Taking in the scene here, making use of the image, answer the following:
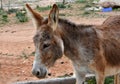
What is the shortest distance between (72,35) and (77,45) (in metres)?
0.18

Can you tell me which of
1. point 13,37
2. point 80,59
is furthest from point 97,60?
point 13,37

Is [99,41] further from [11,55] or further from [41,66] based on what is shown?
[11,55]

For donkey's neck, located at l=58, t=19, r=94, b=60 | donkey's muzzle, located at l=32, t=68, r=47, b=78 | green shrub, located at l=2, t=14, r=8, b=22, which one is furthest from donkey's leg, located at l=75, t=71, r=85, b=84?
green shrub, located at l=2, t=14, r=8, b=22

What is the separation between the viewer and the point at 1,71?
9.09 meters

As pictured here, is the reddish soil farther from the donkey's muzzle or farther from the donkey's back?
the donkey's muzzle

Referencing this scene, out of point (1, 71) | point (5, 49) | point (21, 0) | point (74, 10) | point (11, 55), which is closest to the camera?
point (1, 71)

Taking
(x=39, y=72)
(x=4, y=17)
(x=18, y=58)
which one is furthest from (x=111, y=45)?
(x=4, y=17)

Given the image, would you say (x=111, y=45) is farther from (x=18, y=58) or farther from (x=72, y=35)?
(x=18, y=58)

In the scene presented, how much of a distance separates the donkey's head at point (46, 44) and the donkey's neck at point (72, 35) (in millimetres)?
290

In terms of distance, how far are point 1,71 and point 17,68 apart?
1.50 feet

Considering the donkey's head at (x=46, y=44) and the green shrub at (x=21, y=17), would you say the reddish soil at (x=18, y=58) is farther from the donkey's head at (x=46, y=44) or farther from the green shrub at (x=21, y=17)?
the donkey's head at (x=46, y=44)

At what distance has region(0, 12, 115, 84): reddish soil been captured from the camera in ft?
28.7

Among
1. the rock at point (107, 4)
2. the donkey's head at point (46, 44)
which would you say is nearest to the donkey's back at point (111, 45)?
the donkey's head at point (46, 44)

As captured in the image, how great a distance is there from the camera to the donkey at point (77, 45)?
5352 millimetres
